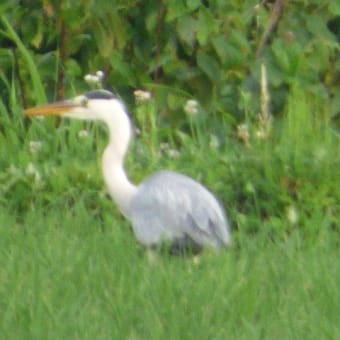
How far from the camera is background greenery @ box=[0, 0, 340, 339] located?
5680mm

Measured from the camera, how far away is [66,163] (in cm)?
787

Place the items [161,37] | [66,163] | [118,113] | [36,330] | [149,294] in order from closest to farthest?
1. [36,330]
2. [149,294]
3. [118,113]
4. [66,163]
5. [161,37]

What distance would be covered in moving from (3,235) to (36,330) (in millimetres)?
1449

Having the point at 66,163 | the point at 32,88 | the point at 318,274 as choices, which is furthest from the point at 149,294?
the point at 32,88

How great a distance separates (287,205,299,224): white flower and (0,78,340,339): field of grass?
1cm

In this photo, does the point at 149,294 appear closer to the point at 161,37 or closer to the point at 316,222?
the point at 316,222

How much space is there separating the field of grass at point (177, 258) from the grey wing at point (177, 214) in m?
0.10

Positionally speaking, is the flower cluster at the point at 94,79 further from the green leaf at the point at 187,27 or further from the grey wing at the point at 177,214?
the grey wing at the point at 177,214

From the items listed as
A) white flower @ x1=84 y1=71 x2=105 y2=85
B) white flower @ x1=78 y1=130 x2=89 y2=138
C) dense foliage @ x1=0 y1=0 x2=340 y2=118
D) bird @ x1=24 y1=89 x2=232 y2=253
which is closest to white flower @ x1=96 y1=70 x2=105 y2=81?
white flower @ x1=84 y1=71 x2=105 y2=85

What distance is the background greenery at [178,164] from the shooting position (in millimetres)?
5680

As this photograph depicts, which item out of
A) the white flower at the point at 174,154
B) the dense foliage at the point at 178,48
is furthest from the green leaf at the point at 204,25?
the white flower at the point at 174,154

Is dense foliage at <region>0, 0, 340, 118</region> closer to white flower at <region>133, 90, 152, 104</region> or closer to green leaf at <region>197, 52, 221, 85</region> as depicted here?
green leaf at <region>197, 52, 221, 85</region>

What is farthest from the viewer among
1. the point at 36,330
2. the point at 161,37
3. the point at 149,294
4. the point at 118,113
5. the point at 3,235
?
the point at 161,37

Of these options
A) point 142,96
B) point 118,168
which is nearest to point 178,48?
point 142,96
